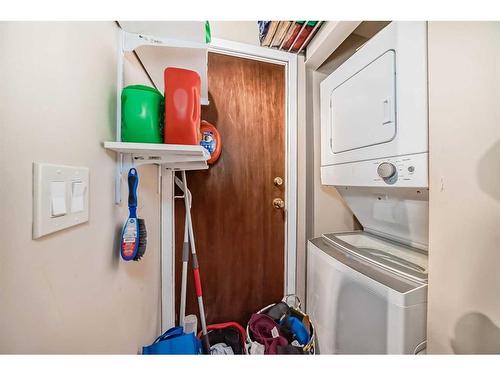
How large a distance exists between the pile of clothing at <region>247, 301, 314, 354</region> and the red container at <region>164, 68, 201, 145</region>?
4.64ft

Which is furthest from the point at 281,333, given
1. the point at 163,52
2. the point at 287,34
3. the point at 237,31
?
the point at 237,31

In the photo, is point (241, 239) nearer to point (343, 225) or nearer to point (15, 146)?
point (343, 225)

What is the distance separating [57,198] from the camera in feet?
1.64

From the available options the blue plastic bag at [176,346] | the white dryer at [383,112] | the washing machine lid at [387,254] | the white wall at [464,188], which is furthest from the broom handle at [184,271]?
the white wall at [464,188]

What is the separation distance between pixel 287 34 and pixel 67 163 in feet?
6.16

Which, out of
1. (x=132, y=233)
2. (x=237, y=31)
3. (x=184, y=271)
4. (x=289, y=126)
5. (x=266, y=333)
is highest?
(x=237, y=31)

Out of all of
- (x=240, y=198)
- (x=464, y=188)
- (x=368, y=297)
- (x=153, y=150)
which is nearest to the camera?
(x=464, y=188)

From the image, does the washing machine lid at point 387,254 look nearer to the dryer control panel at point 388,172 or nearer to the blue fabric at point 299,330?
the dryer control panel at point 388,172

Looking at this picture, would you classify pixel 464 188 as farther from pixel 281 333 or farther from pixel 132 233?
pixel 281 333

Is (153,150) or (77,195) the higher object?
(153,150)

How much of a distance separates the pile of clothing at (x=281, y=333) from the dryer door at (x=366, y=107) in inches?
52.7

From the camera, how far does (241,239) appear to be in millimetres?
1794

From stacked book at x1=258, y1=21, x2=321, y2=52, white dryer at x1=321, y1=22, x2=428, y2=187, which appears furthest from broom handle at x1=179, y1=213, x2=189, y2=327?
stacked book at x1=258, y1=21, x2=321, y2=52
